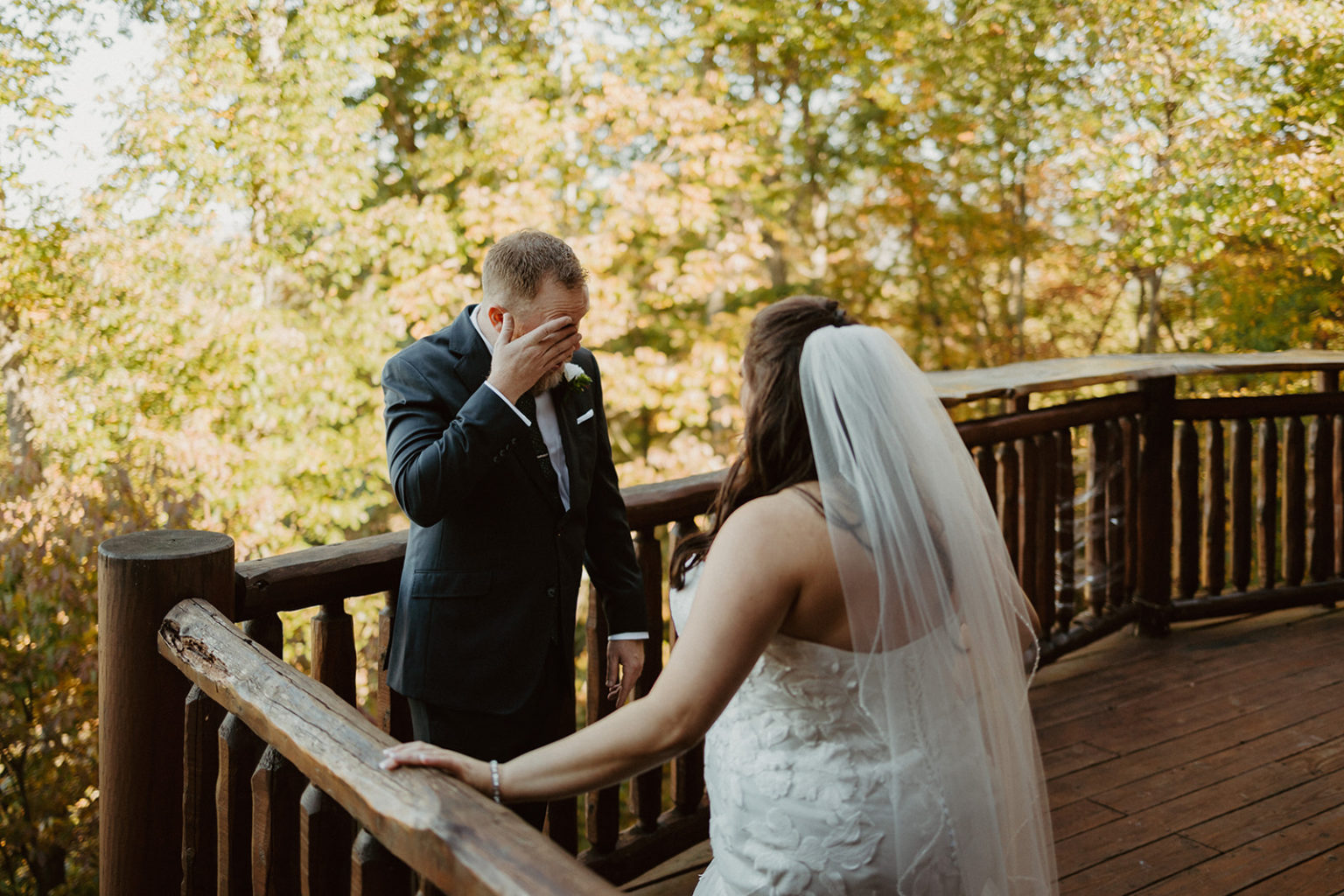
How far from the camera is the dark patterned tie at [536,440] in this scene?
184cm

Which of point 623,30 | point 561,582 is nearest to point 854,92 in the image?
point 623,30

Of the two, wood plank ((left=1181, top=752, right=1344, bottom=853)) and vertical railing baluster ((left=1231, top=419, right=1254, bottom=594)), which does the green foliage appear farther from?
wood plank ((left=1181, top=752, right=1344, bottom=853))

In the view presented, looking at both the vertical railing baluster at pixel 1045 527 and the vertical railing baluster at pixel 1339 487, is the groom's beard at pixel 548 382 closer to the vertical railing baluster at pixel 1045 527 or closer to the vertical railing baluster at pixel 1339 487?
the vertical railing baluster at pixel 1045 527

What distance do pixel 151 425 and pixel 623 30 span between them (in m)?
5.69

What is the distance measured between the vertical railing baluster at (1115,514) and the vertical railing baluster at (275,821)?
3179 mm

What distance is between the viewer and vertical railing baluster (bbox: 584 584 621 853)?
7.80ft

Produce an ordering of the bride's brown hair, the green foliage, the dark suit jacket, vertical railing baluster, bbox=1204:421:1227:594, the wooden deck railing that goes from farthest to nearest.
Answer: the green foliage
vertical railing baluster, bbox=1204:421:1227:594
the dark suit jacket
the bride's brown hair
the wooden deck railing

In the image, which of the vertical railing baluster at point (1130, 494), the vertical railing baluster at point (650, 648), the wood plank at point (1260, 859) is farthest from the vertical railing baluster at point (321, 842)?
the vertical railing baluster at point (1130, 494)

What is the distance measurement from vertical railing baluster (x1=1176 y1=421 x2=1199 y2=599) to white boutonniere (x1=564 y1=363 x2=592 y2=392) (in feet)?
9.43

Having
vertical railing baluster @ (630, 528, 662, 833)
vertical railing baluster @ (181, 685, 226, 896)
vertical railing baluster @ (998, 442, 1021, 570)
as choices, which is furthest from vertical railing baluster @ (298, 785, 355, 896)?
vertical railing baluster @ (998, 442, 1021, 570)

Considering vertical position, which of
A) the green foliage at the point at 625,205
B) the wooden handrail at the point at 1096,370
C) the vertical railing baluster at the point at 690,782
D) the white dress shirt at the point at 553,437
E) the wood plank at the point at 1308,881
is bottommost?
the wood plank at the point at 1308,881

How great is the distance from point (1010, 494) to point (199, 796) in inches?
103

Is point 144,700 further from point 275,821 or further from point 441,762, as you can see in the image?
point 441,762

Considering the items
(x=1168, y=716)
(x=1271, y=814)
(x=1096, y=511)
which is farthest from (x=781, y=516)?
(x=1096, y=511)
